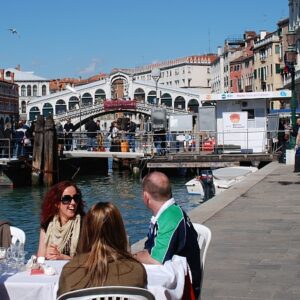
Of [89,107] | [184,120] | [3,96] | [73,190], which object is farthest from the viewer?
[3,96]

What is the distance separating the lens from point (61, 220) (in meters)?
5.46

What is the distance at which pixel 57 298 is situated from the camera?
12.4ft

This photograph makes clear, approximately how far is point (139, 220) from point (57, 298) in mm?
13475

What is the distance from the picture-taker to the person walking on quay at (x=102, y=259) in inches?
149

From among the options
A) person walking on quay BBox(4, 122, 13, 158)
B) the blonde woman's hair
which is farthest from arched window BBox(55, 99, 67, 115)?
the blonde woman's hair

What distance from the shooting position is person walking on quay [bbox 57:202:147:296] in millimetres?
3791

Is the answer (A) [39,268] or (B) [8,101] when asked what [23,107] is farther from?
(A) [39,268]

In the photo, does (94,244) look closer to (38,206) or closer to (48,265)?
(48,265)

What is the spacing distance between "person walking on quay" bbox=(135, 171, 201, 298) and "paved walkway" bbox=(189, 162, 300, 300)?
53.8 inches

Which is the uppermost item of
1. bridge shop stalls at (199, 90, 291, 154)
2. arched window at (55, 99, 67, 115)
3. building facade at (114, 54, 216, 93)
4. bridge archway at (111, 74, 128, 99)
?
building facade at (114, 54, 216, 93)

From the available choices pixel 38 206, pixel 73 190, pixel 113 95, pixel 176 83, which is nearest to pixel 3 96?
pixel 113 95

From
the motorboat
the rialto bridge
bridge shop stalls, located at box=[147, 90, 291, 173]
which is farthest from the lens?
the rialto bridge

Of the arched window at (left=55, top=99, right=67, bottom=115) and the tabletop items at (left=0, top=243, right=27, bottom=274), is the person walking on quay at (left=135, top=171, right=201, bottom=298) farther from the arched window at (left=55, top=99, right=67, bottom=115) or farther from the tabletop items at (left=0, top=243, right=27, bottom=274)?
the arched window at (left=55, top=99, right=67, bottom=115)

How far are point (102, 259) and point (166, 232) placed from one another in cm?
88
